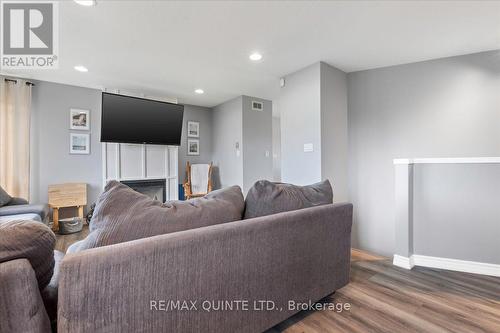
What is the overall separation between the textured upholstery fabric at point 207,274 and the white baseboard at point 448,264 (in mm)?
1176

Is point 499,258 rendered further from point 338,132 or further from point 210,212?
point 210,212

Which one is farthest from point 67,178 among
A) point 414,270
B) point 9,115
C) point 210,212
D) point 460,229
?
point 460,229

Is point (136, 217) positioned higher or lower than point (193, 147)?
lower

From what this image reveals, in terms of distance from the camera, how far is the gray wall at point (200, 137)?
517cm

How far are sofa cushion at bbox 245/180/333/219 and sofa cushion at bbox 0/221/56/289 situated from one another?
2.94 feet

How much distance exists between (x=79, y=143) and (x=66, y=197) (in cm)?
93

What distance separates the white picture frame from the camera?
207 inches

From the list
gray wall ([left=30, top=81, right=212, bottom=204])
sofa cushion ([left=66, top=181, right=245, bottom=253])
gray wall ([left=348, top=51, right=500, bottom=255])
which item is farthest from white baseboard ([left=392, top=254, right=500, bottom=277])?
gray wall ([left=30, top=81, right=212, bottom=204])

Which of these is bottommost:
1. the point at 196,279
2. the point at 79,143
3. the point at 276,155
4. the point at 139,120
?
the point at 196,279

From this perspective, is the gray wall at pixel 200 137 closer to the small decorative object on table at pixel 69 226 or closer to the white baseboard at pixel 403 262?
the small decorative object on table at pixel 69 226

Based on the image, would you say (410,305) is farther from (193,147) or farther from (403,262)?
(193,147)

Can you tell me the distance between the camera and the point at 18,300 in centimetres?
71

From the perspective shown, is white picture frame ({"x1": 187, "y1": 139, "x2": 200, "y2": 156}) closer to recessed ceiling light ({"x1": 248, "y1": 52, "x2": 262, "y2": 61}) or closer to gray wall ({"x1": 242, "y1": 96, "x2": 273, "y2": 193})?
gray wall ({"x1": 242, "y1": 96, "x2": 273, "y2": 193})

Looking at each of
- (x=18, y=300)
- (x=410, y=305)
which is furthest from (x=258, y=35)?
(x=410, y=305)
